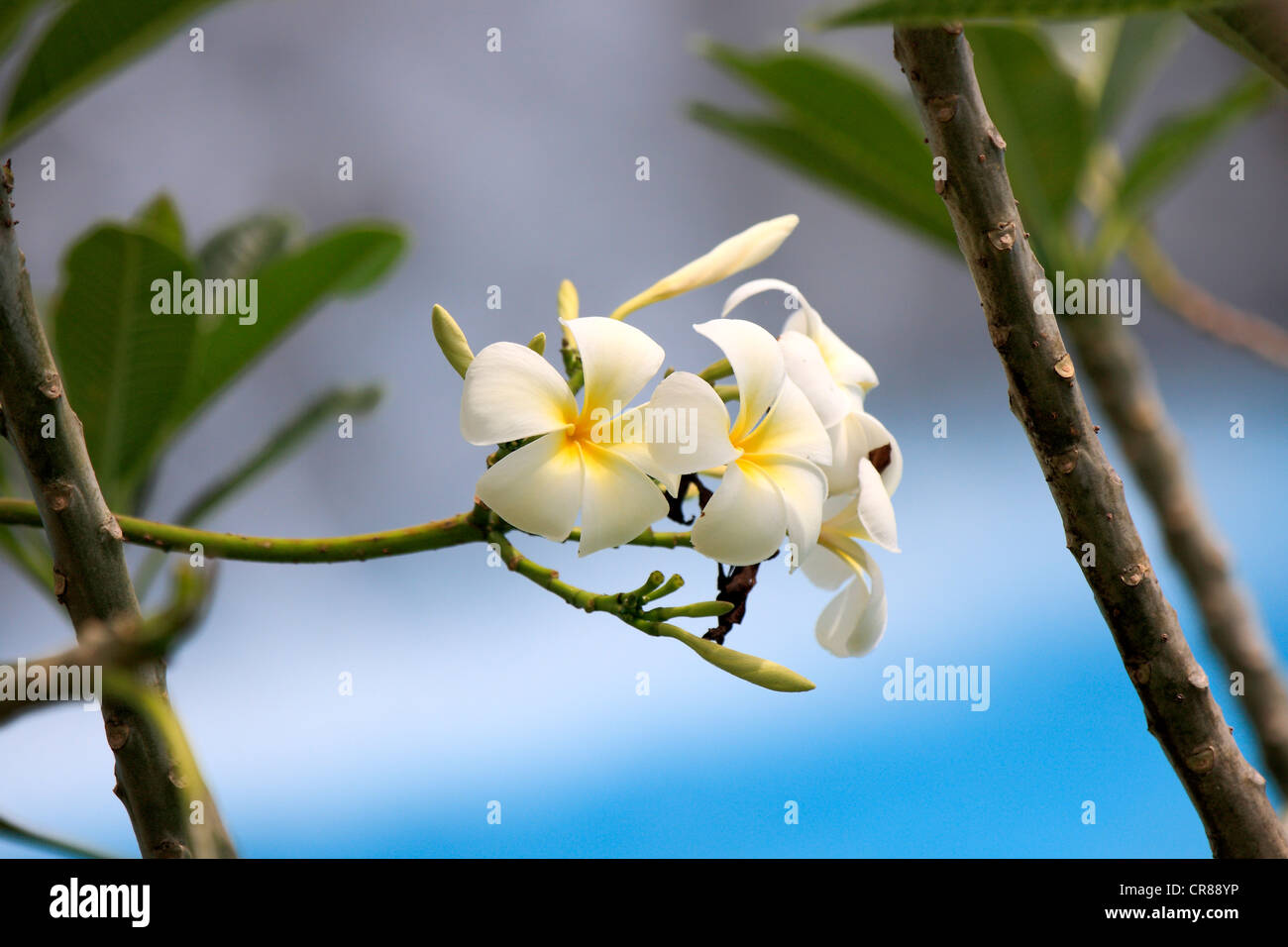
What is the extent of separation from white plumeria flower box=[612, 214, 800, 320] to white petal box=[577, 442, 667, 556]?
11cm

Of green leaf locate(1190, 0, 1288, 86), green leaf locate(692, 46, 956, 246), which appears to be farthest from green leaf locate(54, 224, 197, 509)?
green leaf locate(692, 46, 956, 246)

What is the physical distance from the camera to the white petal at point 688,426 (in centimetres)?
33

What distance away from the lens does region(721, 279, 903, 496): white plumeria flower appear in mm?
392

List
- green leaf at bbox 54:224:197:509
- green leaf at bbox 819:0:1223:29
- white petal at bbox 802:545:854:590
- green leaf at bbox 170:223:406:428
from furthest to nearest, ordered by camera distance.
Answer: green leaf at bbox 170:223:406:428, green leaf at bbox 54:224:197:509, white petal at bbox 802:545:854:590, green leaf at bbox 819:0:1223:29

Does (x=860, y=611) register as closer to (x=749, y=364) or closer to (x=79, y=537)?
(x=749, y=364)

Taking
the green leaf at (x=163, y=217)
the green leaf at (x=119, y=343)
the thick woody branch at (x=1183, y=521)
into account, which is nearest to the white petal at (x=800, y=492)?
the green leaf at (x=119, y=343)

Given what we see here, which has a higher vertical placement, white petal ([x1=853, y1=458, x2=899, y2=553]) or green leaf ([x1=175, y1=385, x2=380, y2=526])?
green leaf ([x1=175, y1=385, x2=380, y2=526])

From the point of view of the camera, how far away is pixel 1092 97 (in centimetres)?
123

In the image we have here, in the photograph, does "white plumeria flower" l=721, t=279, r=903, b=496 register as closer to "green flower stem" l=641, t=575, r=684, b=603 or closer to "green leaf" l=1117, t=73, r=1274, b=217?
"green flower stem" l=641, t=575, r=684, b=603

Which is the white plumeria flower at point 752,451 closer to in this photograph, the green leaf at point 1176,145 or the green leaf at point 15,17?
the green leaf at point 15,17

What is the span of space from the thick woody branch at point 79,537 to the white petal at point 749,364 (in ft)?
0.76

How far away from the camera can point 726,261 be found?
1.43 feet
